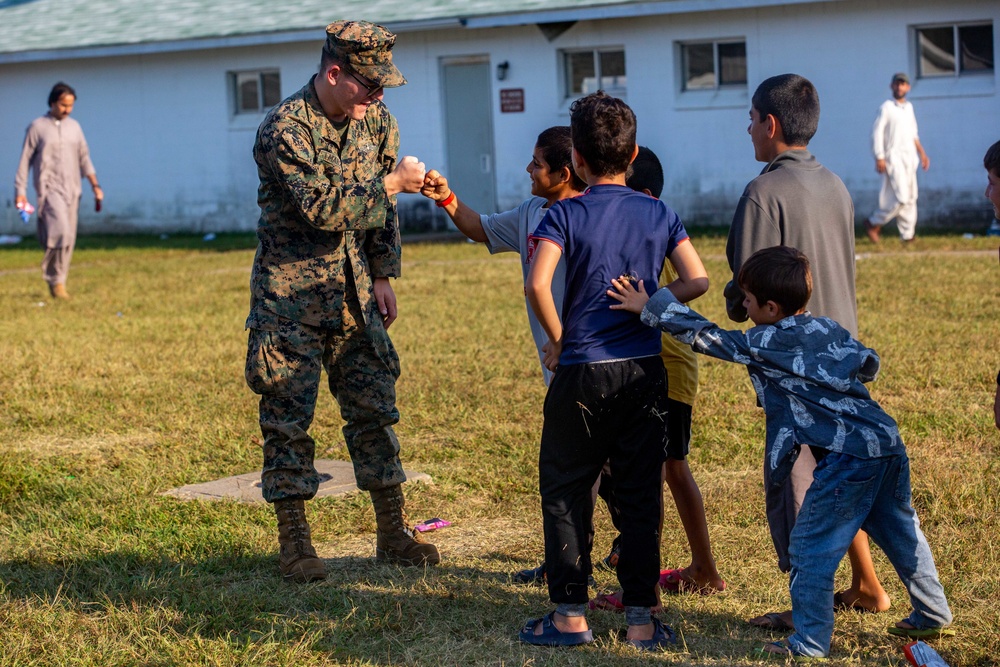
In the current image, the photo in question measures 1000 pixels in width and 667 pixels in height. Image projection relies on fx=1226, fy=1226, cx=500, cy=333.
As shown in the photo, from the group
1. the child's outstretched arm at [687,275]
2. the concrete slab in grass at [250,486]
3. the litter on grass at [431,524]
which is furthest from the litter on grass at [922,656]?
the concrete slab in grass at [250,486]

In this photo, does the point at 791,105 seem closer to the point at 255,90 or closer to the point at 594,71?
the point at 594,71

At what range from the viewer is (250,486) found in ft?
19.1

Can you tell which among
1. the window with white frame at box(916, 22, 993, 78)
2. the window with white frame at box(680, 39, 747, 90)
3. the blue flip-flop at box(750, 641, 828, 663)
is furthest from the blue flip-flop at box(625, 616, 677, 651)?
the window with white frame at box(680, 39, 747, 90)

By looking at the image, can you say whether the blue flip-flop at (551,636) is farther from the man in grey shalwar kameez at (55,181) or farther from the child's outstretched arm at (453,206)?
the man in grey shalwar kameez at (55,181)

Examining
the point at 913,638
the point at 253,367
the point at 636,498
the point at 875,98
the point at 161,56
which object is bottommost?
the point at 913,638

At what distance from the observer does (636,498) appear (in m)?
3.77

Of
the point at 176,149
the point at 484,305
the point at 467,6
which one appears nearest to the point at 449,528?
the point at 484,305

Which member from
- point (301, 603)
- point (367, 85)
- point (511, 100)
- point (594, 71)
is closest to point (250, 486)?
point (301, 603)

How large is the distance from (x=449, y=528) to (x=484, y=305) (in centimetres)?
609

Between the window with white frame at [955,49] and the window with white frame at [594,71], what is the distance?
14.8 ft

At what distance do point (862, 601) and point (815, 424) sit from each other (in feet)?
2.79

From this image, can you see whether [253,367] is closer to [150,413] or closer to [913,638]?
[913,638]

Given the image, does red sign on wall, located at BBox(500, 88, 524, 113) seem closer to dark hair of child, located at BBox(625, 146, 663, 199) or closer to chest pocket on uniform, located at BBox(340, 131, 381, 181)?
chest pocket on uniform, located at BBox(340, 131, 381, 181)

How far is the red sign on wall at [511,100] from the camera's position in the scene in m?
19.6
